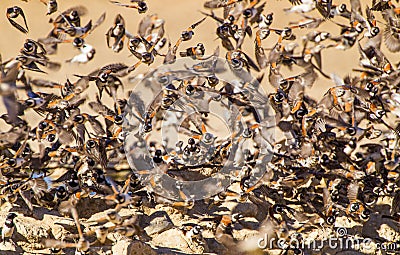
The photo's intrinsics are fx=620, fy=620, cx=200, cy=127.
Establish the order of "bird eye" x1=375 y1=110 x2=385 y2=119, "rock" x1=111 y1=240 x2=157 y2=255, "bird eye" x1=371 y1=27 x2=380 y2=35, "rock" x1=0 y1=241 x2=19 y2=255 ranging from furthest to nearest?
"bird eye" x1=371 y1=27 x2=380 y2=35, "bird eye" x1=375 y1=110 x2=385 y2=119, "rock" x1=0 y1=241 x2=19 y2=255, "rock" x1=111 y1=240 x2=157 y2=255

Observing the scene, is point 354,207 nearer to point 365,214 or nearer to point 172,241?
point 365,214

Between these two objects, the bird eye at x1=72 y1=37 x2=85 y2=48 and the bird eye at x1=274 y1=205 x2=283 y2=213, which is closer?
the bird eye at x1=274 y1=205 x2=283 y2=213

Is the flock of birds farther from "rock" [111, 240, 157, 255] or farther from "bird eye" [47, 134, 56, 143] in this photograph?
"rock" [111, 240, 157, 255]

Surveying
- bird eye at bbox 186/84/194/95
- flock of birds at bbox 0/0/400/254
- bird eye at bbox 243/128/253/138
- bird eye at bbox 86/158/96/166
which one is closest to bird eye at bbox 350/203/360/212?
flock of birds at bbox 0/0/400/254

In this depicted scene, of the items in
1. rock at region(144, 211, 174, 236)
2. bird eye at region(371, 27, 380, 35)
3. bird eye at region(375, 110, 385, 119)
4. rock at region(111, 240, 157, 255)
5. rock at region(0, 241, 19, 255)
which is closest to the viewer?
rock at region(111, 240, 157, 255)

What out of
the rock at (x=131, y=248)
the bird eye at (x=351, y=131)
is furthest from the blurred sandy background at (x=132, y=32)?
the rock at (x=131, y=248)

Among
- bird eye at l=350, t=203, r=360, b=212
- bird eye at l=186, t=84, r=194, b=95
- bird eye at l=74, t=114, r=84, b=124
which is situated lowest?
bird eye at l=350, t=203, r=360, b=212
